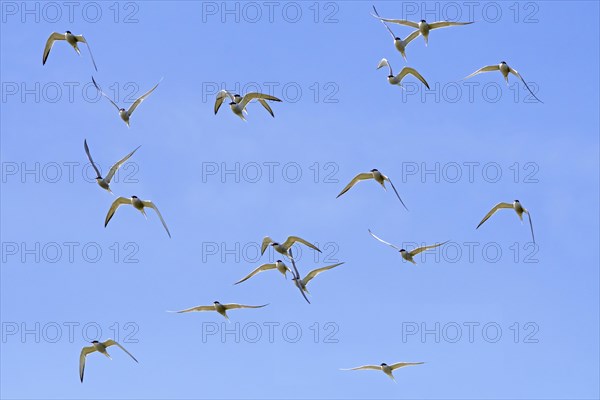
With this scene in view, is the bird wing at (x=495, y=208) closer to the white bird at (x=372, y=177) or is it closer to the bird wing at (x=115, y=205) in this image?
the white bird at (x=372, y=177)

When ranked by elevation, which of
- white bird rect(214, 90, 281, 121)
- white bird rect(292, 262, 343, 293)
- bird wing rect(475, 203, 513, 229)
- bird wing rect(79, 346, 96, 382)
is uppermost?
white bird rect(214, 90, 281, 121)

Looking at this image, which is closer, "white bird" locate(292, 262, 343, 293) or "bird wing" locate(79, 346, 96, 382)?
"white bird" locate(292, 262, 343, 293)

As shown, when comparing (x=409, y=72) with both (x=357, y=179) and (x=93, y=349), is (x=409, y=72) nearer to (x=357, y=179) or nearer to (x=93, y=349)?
(x=357, y=179)

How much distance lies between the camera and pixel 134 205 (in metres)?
26.6

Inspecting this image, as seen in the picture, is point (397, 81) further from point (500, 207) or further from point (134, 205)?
point (134, 205)

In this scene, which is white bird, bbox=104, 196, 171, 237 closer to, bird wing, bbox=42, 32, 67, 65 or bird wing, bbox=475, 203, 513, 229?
bird wing, bbox=42, 32, 67, 65

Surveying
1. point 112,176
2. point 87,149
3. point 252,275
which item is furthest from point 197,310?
point 87,149

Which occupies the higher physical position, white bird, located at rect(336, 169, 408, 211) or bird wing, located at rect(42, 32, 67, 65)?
bird wing, located at rect(42, 32, 67, 65)

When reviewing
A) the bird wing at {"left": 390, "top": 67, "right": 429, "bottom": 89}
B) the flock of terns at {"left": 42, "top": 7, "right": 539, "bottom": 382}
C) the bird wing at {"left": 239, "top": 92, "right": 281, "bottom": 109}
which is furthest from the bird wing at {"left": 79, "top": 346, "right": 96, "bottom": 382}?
the bird wing at {"left": 390, "top": 67, "right": 429, "bottom": 89}

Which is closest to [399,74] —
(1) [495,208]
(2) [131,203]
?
(1) [495,208]

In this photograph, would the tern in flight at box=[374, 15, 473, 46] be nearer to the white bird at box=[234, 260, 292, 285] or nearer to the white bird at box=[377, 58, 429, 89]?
the white bird at box=[377, 58, 429, 89]

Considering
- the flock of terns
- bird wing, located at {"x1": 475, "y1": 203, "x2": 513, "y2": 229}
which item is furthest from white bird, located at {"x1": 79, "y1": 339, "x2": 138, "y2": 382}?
bird wing, located at {"x1": 475, "y1": 203, "x2": 513, "y2": 229}

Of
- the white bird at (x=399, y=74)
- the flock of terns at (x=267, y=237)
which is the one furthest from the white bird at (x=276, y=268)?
the white bird at (x=399, y=74)

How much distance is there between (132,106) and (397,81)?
26.0 feet
